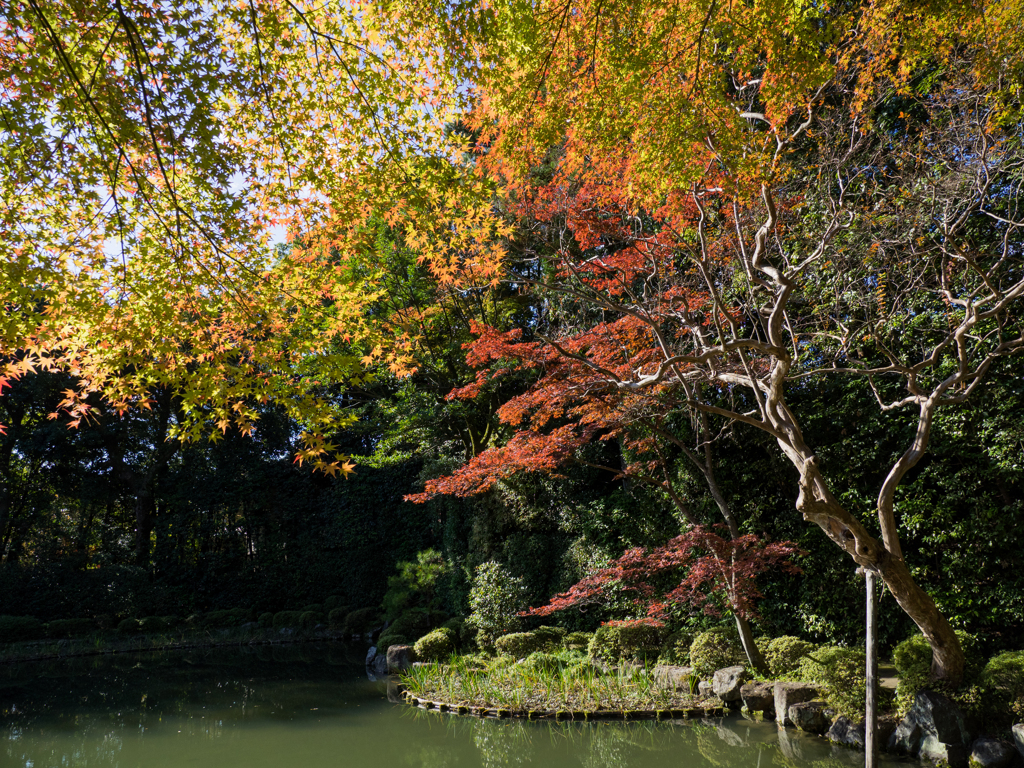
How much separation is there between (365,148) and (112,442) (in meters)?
13.5

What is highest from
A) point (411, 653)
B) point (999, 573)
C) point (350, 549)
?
point (350, 549)

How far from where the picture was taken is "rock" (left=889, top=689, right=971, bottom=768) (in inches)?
152

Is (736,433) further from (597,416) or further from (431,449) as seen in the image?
(431,449)

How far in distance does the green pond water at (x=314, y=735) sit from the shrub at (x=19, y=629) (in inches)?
145

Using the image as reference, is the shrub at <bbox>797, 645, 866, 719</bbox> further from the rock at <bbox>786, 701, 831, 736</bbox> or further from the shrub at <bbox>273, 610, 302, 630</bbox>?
the shrub at <bbox>273, 610, 302, 630</bbox>

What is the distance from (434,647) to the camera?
8.05 meters

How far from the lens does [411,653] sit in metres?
8.24

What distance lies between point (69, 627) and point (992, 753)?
13.6 metres

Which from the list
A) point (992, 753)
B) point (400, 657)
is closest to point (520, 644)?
point (400, 657)

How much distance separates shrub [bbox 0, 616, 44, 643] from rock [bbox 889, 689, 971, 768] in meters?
13.2

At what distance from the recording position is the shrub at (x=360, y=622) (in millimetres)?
12109

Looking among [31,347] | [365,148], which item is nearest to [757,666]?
[365,148]

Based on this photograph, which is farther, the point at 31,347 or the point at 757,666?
the point at 757,666

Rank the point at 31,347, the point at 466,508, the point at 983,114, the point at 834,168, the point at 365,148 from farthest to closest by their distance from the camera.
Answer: the point at 466,508, the point at 834,168, the point at 983,114, the point at 365,148, the point at 31,347
